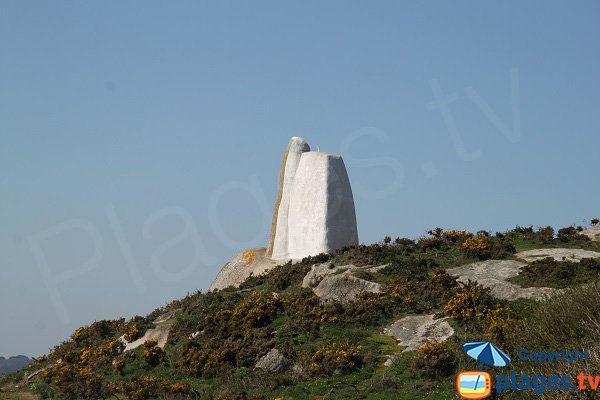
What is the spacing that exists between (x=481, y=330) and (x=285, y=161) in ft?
67.4

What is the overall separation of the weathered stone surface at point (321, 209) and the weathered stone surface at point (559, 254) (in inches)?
376

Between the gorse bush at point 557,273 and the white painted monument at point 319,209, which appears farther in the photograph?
the white painted monument at point 319,209

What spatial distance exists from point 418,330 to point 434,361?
4.11m

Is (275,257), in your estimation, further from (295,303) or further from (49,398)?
(49,398)

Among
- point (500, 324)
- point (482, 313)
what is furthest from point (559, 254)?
point (500, 324)

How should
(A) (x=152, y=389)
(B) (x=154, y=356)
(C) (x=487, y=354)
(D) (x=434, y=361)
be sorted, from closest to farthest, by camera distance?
1. (C) (x=487, y=354)
2. (D) (x=434, y=361)
3. (A) (x=152, y=389)
4. (B) (x=154, y=356)

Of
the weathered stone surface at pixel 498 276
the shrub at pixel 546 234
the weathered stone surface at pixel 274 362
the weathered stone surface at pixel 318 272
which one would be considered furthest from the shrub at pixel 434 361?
the shrub at pixel 546 234

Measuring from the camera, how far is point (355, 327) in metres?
29.7

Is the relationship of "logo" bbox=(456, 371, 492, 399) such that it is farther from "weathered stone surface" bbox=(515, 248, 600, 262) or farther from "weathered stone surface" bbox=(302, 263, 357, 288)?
"weathered stone surface" bbox=(302, 263, 357, 288)

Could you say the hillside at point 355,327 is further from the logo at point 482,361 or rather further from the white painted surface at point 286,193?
the white painted surface at point 286,193

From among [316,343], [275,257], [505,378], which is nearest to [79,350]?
[275,257]

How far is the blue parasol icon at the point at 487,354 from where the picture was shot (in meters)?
17.3

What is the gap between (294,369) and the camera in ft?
90.0

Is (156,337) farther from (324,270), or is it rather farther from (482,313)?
(482,313)
